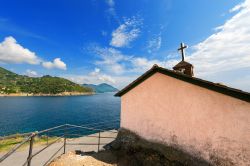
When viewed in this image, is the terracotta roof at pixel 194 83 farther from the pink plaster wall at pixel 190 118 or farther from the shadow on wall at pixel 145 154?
the shadow on wall at pixel 145 154

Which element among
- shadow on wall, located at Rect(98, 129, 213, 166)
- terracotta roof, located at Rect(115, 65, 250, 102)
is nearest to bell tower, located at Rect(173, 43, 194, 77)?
terracotta roof, located at Rect(115, 65, 250, 102)

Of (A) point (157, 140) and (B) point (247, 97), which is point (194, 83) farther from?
(A) point (157, 140)

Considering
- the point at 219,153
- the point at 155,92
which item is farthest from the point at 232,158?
the point at 155,92

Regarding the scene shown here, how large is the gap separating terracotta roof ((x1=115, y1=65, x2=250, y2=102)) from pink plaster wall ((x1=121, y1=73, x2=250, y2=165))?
0.64ft

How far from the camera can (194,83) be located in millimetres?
8414

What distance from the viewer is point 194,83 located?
8414 millimetres

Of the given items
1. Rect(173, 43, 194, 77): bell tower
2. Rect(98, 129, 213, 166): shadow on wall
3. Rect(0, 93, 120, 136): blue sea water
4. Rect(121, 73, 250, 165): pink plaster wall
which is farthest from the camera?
Rect(0, 93, 120, 136): blue sea water

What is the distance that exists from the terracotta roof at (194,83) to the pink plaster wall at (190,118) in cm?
20

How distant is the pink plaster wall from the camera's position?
23.0 feet

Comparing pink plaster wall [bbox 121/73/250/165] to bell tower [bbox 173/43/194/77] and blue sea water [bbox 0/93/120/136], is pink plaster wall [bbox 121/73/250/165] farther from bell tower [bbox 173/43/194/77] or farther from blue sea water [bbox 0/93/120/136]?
blue sea water [bbox 0/93/120/136]

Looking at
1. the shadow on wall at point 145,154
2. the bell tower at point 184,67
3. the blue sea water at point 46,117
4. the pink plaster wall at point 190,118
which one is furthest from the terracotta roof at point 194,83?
the blue sea water at point 46,117

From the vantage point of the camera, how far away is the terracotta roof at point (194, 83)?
7042 mm

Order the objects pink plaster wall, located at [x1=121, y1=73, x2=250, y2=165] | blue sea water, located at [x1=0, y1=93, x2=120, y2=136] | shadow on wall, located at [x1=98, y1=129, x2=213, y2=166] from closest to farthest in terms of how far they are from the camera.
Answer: pink plaster wall, located at [x1=121, y1=73, x2=250, y2=165], shadow on wall, located at [x1=98, y1=129, x2=213, y2=166], blue sea water, located at [x1=0, y1=93, x2=120, y2=136]

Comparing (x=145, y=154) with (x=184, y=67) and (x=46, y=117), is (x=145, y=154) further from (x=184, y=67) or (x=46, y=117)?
(x=46, y=117)
